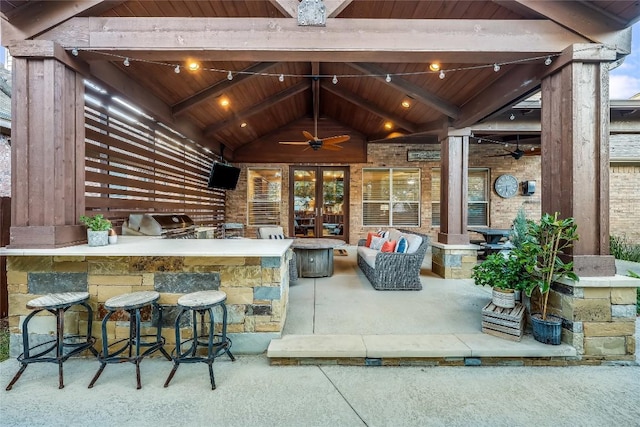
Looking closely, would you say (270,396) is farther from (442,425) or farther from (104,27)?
(104,27)

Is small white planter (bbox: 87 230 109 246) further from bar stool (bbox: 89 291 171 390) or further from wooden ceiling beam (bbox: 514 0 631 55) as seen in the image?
wooden ceiling beam (bbox: 514 0 631 55)

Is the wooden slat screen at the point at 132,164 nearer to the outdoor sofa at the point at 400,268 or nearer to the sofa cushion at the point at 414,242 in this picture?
the outdoor sofa at the point at 400,268

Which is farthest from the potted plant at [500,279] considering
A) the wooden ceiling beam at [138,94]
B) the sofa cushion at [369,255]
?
the wooden ceiling beam at [138,94]

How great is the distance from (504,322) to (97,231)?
3.74 meters

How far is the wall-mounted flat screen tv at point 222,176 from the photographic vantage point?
6523 mm

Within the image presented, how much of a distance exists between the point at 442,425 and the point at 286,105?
21.6 ft

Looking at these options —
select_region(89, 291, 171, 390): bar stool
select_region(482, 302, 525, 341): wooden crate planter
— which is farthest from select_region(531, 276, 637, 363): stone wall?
select_region(89, 291, 171, 390): bar stool

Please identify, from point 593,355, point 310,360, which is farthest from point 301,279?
point 593,355

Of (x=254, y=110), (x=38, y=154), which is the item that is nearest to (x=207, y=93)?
(x=254, y=110)

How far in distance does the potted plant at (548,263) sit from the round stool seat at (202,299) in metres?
2.66

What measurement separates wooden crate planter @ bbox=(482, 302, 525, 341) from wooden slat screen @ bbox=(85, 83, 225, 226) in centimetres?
426

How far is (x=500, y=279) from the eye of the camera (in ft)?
9.77

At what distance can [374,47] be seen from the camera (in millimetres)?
2768

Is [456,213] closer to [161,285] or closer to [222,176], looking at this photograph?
[161,285]
